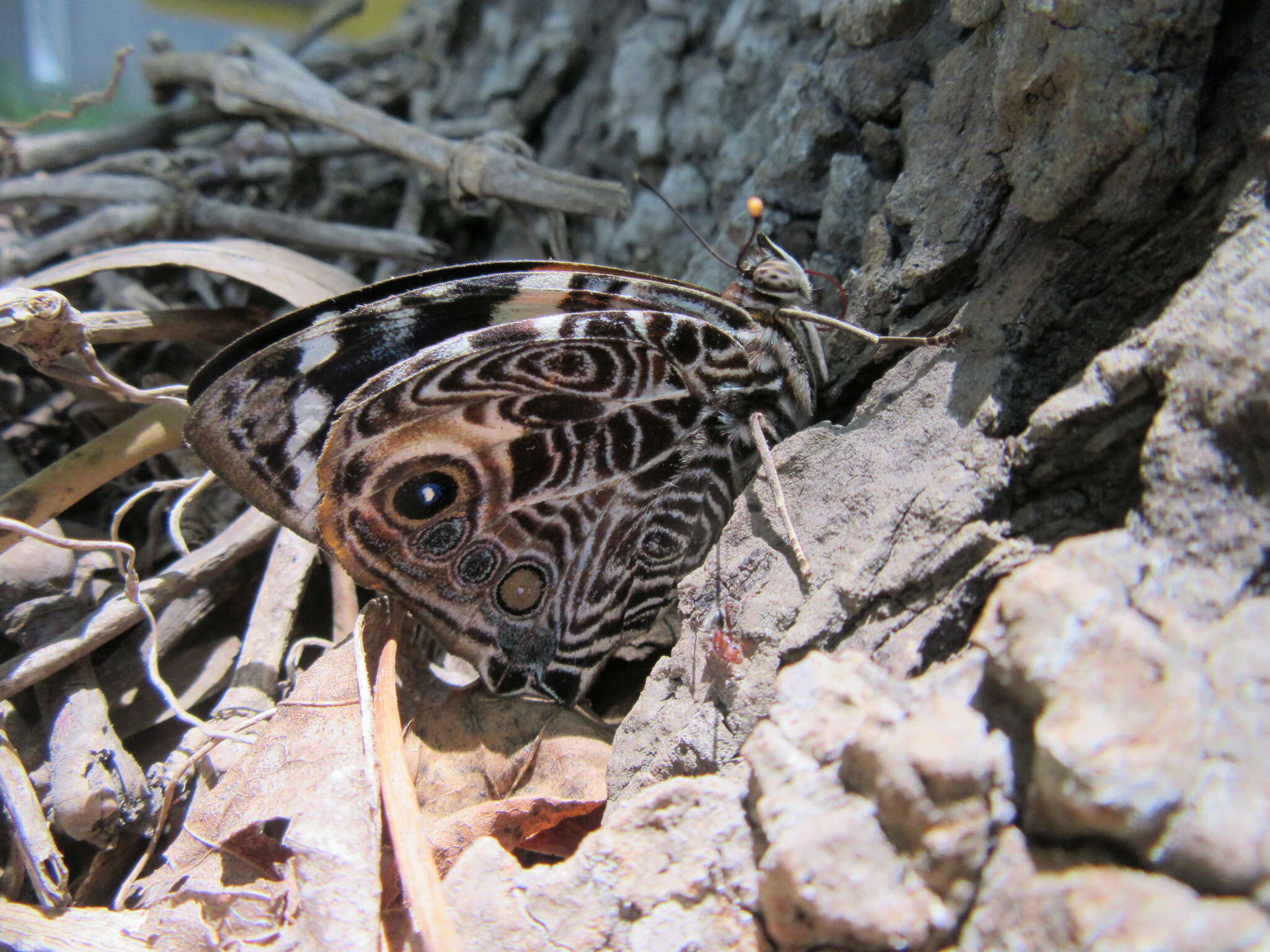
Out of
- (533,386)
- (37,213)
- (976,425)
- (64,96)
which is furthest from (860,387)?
(64,96)

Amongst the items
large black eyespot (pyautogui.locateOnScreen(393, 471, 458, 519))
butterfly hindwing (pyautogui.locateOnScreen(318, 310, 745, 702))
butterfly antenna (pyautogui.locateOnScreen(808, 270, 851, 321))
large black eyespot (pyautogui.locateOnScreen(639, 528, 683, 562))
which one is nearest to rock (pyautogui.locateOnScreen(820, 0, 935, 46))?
butterfly antenna (pyautogui.locateOnScreen(808, 270, 851, 321))

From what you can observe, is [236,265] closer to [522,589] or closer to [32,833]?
[522,589]

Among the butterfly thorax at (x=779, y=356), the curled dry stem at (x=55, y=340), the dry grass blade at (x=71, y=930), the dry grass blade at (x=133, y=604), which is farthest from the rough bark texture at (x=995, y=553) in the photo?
the curled dry stem at (x=55, y=340)

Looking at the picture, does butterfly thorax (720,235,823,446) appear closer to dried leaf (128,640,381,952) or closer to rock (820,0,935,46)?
rock (820,0,935,46)

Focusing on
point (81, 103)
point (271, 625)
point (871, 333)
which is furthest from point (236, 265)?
point (871, 333)

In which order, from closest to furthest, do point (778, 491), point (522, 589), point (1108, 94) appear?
point (1108, 94)
point (778, 491)
point (522, 589)

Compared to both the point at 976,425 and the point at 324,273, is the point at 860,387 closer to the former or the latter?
the point at 976,425
